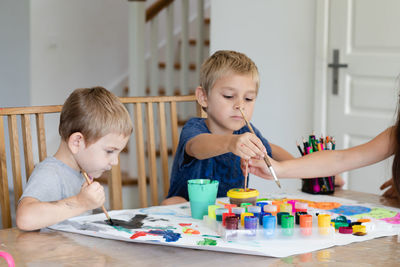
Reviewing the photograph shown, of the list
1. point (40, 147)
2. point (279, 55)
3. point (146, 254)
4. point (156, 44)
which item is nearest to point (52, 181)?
point (40, 147)

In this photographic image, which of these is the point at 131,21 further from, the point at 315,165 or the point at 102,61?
the point at 315,165

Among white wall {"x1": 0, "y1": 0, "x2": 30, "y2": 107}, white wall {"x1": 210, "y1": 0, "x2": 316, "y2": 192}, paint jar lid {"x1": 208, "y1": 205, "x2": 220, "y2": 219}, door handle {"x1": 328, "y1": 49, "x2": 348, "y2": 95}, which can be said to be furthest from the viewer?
white wall {"x1": 0, "y1": 0, "x2": 30, "y2": 107}

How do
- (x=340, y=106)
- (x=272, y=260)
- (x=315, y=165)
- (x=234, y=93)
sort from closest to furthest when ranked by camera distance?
(x=272, y=260) → (x=315, y=165) → (x=234, y=93) → (x=340, y=106)

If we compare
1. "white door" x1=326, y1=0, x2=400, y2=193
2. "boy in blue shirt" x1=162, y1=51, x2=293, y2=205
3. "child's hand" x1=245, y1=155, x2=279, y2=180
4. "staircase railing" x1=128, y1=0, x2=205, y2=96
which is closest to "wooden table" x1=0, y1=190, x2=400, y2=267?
"child's hand" x1=245, y1=155, x2=279, y2=180

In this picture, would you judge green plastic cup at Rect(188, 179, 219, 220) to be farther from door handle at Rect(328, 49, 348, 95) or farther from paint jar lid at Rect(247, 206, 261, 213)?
door handle at Rect(328, 49, 348, 95)

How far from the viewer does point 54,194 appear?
125 cm

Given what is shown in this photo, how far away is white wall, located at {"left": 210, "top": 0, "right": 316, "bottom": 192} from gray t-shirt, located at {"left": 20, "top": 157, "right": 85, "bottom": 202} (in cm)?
203

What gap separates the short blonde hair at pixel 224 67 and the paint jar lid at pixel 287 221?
0.63 meters

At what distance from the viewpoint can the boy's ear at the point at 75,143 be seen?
1290mm

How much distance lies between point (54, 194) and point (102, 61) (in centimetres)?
390

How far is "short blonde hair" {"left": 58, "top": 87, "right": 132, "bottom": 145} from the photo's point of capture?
50.6 inches

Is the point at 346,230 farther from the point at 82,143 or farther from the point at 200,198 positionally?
the point at 82,143

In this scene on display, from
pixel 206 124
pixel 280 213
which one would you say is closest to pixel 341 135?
pixel 206 124

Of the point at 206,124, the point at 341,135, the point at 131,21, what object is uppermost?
the point at 131,21
